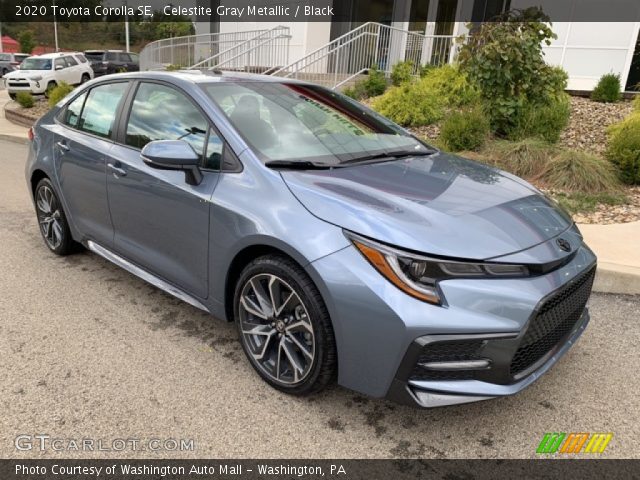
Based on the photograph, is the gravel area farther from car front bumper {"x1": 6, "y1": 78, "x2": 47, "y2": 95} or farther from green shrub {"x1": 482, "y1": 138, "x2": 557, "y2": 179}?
car front bumper {"x1": 6, "y1": 78, "x2": 47, "y2": 95}

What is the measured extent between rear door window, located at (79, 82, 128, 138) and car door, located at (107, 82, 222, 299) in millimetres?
214

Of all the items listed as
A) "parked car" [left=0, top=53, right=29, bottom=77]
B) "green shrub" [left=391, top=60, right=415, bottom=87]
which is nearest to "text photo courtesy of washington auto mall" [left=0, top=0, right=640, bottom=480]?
"green shrub" [left=391, top=60, right=415, bottom=87]

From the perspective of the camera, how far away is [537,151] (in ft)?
22.4

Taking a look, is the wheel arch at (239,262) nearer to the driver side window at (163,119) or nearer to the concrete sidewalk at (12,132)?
the driver side window at (163,119)

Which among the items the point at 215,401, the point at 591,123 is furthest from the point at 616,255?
the point at 591,123

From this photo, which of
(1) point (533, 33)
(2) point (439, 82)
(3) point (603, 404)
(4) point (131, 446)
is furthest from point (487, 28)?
(4) point (131, 446)

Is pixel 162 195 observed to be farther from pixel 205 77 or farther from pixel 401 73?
pixel 401 73

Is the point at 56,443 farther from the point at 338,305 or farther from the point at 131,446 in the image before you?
the point at 338,305

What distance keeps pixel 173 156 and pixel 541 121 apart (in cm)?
617

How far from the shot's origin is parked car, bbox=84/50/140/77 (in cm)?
2697

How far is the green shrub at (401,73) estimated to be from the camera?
11.5 metres

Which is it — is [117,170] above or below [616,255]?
above

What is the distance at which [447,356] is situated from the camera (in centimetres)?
218

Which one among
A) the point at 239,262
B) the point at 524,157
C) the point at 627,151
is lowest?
the point at 524,157
